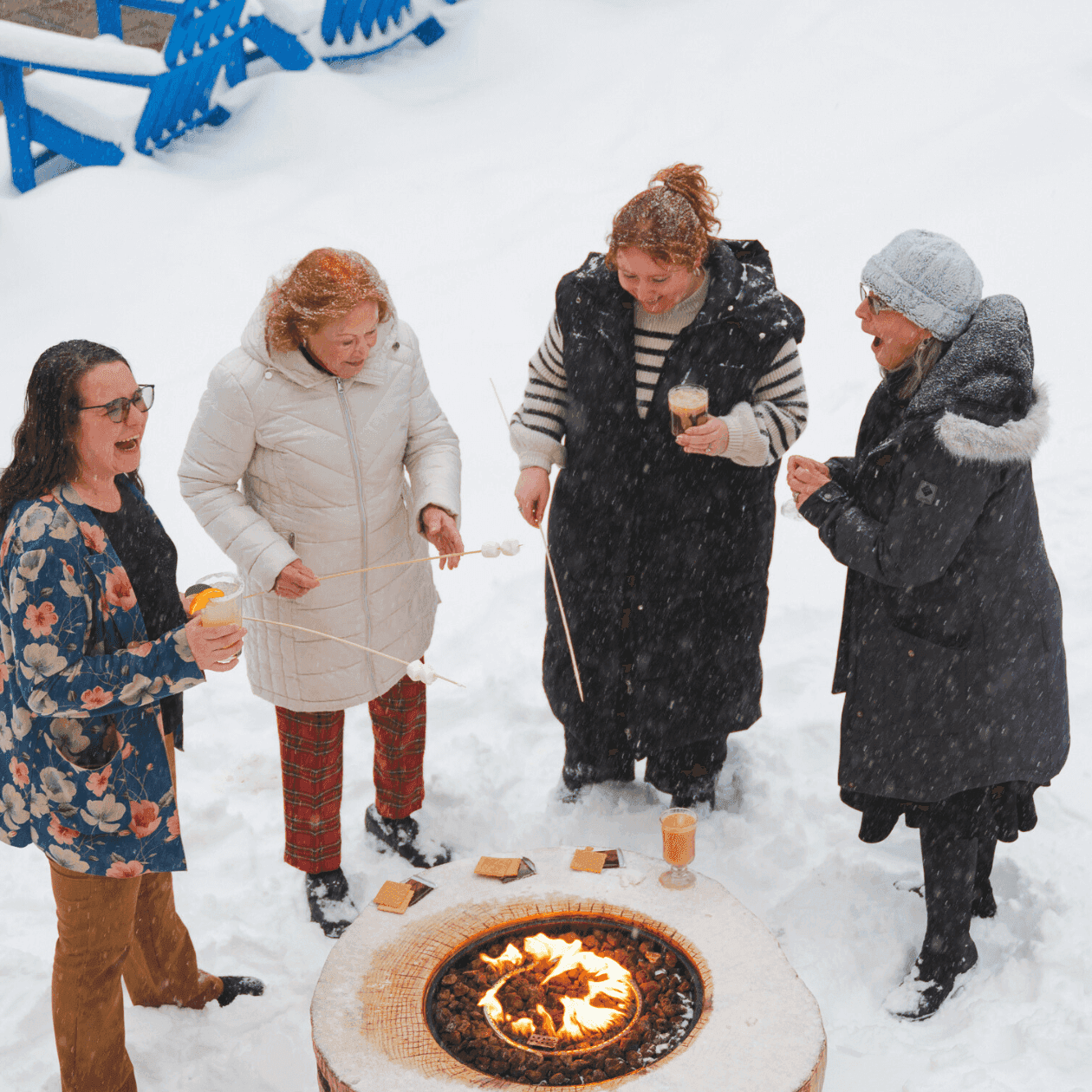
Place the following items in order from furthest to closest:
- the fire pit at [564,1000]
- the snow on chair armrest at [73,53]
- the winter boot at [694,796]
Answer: the snow on chair armrest at [73,53] < the winter boot at [694,796] < the fire pit at [564,1000]

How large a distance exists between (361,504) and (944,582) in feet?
5.44

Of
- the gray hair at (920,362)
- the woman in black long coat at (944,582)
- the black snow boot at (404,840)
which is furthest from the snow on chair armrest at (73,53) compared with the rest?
the gray hair at (920,362)

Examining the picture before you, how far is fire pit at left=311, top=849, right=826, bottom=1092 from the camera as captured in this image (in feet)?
8.40

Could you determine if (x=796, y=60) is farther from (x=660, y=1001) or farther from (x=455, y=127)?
(x=660, y=1001)

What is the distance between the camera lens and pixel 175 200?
8.23 meters

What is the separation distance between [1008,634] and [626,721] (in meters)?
1.47

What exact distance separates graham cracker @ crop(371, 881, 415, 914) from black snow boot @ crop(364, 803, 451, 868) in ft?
2.77

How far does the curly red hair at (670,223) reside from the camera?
127 inches

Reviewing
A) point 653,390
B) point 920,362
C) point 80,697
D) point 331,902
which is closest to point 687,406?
point 653,390

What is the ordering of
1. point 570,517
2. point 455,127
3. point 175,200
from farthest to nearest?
point 455,127 < point 175,200 < point 570,517

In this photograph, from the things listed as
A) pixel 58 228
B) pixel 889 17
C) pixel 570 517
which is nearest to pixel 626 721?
pixel 570 517

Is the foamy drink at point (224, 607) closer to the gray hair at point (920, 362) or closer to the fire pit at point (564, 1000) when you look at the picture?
the fire pit at point (564, 1000)

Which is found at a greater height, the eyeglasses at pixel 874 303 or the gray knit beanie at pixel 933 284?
the gray knit beanie at pixel 933 284

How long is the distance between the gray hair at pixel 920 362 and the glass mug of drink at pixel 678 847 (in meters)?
1.27
